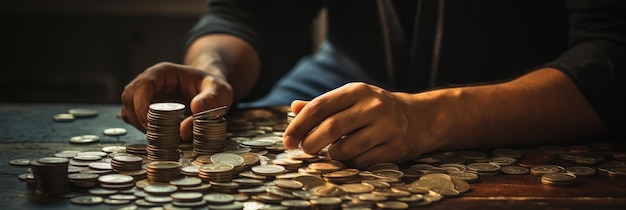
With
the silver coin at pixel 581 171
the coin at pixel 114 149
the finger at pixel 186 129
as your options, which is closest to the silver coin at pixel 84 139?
the coin at pixel 114 149

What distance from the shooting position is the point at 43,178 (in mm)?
1581

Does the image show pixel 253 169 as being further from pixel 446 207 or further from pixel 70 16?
pixel 70 16

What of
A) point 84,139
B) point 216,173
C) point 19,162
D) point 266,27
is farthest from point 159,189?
point 266,27

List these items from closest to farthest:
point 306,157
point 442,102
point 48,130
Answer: point 306,157 < point 442,102 < point 48,130

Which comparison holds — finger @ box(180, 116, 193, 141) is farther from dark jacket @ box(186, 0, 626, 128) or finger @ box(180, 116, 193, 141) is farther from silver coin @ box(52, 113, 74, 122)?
dark jacket @ box(186, 0, 626, 128)

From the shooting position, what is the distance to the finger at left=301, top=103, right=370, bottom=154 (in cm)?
175

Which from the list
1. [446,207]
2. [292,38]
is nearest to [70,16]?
[292,38]

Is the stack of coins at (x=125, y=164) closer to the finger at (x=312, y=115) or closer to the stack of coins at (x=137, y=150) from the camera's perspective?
the stack of coins at (x=137, y=150)

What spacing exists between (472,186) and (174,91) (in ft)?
2.65

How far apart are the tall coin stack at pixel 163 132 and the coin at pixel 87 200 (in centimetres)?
26

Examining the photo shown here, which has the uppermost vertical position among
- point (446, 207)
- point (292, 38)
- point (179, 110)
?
point (292, 38)

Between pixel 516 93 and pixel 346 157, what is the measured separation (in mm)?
519

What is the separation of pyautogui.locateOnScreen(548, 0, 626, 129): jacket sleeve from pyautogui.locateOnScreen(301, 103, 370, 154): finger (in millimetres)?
618

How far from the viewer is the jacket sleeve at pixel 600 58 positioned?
2.08m
